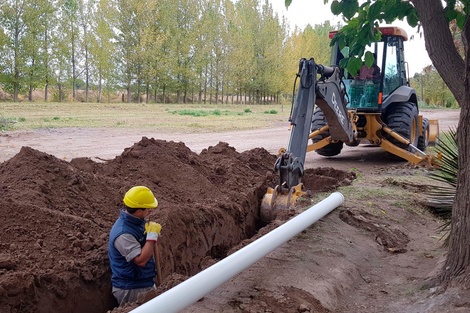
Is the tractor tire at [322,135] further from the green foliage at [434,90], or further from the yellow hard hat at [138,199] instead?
the green foliage at [434,90]

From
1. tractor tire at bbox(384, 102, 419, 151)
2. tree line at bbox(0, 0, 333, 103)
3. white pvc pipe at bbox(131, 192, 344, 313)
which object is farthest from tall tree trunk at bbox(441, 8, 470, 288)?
tree line at bbox(0, 0, 333, 103)

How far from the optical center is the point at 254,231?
6.95 metres

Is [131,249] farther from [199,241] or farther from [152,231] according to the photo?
[199,241]

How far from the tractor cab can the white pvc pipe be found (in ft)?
20.3

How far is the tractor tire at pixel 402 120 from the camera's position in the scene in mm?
10500

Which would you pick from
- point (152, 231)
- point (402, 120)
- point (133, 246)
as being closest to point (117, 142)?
point (402, 120)

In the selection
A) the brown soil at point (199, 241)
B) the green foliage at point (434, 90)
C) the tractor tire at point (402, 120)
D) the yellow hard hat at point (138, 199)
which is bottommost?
the brown soil at point (199, 241)

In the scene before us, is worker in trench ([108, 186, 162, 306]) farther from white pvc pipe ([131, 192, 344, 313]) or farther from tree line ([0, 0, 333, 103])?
tree line ([0, 0, 333, 103])

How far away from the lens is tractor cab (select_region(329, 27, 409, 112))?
10.5 meters

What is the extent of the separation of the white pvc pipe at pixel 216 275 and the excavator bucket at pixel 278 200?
0.87 meters

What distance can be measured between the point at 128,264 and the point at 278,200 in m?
2.63

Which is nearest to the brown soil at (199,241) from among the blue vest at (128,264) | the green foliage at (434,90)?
the blue vest at (128,264)

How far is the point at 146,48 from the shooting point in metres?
38.8

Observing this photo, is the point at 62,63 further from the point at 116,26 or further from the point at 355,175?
the point at 355,175
